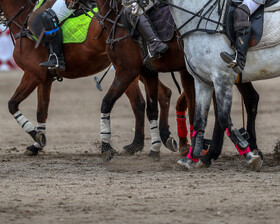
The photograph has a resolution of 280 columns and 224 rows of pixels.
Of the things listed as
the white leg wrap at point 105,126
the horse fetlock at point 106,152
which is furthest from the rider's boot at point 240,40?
the horse fetlock at point 106,152

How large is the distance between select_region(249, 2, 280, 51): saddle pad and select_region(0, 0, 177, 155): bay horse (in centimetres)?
267

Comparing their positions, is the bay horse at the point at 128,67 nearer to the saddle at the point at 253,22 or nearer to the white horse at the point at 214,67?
the white horse at the point at 214,67

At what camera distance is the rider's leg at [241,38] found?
7305mm

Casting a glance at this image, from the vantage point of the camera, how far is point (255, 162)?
305 inches

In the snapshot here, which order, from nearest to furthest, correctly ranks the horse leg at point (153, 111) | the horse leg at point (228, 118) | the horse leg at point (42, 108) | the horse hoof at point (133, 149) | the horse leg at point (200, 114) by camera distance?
1. the horse leg at point (228, 118)
2. the horse leg at point (200, 114)
3. the horse leg at point (153, 111)
4. the horse hoof at point (133, 149)
5. the horse leg at point (42, 108)

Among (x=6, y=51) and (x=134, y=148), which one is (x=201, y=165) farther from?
(x=6, y=51)

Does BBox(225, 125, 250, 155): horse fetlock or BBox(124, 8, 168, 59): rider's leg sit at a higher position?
BBox(124, 8, 168, 59): rider's leg

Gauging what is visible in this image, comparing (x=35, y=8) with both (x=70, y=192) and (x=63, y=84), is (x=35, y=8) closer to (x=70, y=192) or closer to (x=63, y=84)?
(x=70, y=192)

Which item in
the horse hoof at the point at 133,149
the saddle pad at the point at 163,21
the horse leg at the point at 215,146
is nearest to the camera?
the saddle pad at the point at 163,21

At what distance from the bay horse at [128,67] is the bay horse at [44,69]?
718 mm

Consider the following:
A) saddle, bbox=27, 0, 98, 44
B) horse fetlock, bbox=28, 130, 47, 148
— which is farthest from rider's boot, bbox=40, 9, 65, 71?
horse fetlock, bbox=28, 130, 47, 148

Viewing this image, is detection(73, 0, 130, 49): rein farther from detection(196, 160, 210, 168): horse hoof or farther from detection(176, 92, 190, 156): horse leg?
detection(196, 160, 210, 168): horse hoof

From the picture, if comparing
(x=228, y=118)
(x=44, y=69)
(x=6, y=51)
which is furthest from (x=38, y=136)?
(x=6, y=51)

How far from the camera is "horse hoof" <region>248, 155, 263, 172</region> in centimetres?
771
